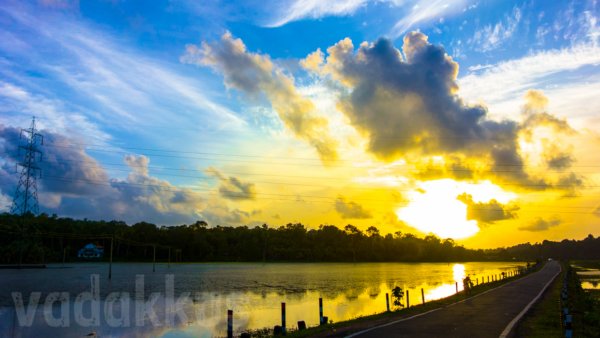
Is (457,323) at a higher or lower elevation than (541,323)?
higher

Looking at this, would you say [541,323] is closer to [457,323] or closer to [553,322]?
[553,322]

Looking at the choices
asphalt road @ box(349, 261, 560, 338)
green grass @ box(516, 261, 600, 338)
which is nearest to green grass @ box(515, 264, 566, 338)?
green grass @ box(516, 261, 600, 338)

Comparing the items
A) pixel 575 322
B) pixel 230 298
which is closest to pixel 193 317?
pixel 230 298

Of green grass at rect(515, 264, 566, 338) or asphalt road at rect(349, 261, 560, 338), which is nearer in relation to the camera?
asphalt road at rect(349, 261, 560, 338)

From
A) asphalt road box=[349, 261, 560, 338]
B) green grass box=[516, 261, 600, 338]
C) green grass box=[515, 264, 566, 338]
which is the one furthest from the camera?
green grass box=[516, 261, 600, 338]

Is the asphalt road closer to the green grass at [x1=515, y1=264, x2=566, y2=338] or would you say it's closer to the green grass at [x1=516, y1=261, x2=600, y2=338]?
the green grass at [x1=515, y1=264, x2=566, y2=338]

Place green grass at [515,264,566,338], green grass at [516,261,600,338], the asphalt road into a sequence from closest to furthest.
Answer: the asphalt road, green grass at [515,264,566,338], green grass at [516,261,600,338]

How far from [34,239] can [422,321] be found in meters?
144

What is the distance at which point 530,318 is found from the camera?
22.4 metres

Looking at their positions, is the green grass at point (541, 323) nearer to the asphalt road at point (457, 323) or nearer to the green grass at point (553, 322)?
the green grass at point (553, 322)

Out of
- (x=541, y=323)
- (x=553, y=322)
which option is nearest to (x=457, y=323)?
(x=541, y=323)

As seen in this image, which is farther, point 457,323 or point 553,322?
point 553,322

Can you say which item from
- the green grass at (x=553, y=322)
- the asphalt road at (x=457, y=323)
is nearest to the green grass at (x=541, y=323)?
the green grass at (x=553, y=322)

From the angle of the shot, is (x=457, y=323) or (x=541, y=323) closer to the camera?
(x=457, y=323)
